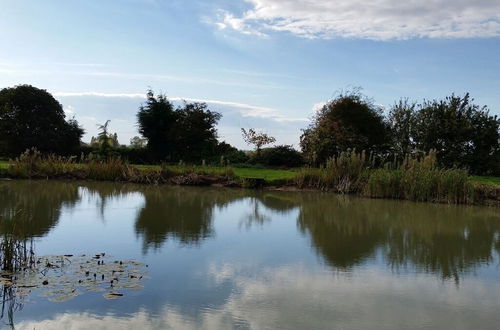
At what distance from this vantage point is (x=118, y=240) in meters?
8.76

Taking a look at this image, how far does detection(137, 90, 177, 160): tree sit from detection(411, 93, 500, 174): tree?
13822mm

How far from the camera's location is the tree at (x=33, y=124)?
29.8 metres

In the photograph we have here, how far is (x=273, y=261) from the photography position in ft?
25.3

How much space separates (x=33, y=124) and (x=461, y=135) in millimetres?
23494

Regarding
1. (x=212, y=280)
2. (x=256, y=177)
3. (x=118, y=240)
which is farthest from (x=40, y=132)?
(x=212, y=280)

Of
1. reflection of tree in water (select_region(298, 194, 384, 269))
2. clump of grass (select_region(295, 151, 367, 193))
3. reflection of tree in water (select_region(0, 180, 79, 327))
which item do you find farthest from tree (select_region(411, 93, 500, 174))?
reflection of tree in water (select_region(0, 180, 79, 327))

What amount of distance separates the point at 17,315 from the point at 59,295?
2.02 ft

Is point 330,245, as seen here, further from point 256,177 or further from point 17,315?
point 256,177

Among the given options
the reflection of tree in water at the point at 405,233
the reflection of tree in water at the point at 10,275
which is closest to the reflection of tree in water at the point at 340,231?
the reflection of tree in water at the point at 405,233

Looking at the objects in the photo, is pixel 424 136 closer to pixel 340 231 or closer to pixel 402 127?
pixel 402 127

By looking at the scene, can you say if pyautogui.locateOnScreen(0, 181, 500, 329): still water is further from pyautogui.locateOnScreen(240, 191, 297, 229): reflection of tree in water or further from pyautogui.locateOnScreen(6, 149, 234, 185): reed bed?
pyautogui.locateOnScreen(6, 149, 234, 185): reed bed

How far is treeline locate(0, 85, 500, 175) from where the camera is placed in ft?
80.4

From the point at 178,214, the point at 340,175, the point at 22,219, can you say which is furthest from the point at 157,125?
the point at 22,219

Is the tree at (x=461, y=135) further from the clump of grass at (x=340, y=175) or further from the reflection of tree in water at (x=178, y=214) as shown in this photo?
the reflection of tree in water at (x=178, y=214)
